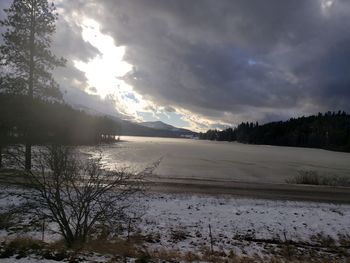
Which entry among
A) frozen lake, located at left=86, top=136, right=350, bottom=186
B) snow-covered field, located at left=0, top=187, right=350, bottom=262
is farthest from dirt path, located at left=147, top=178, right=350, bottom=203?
frozen lake, located at left=86, top=136, right=350, bottom=186

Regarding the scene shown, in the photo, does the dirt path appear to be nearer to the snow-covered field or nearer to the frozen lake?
the snow-covered field

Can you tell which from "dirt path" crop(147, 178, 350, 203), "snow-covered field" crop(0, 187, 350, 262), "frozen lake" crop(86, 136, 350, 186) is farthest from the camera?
"frozen lake" crop(86, 136, 350, 186)

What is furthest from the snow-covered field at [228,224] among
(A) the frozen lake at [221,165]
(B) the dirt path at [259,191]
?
(A) the frozen lake at [221,165]

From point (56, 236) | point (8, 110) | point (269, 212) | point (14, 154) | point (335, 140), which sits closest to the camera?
point (14, 154)

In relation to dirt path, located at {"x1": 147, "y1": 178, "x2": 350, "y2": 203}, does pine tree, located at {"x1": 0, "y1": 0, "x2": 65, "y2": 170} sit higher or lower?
higher

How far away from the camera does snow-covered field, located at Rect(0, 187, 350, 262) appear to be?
11.8 metres

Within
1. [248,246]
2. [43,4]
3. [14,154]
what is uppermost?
[43,4]

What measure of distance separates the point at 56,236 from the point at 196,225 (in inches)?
244

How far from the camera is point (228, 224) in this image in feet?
46.6

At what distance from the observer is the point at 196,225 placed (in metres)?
13.8

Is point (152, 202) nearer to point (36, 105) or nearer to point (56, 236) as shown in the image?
point (56, 236)

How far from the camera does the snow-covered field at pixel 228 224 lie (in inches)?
465

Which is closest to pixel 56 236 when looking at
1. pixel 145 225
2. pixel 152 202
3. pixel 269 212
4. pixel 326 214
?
pixel 145 225

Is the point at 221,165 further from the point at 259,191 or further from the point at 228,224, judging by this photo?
the point at 228,224
